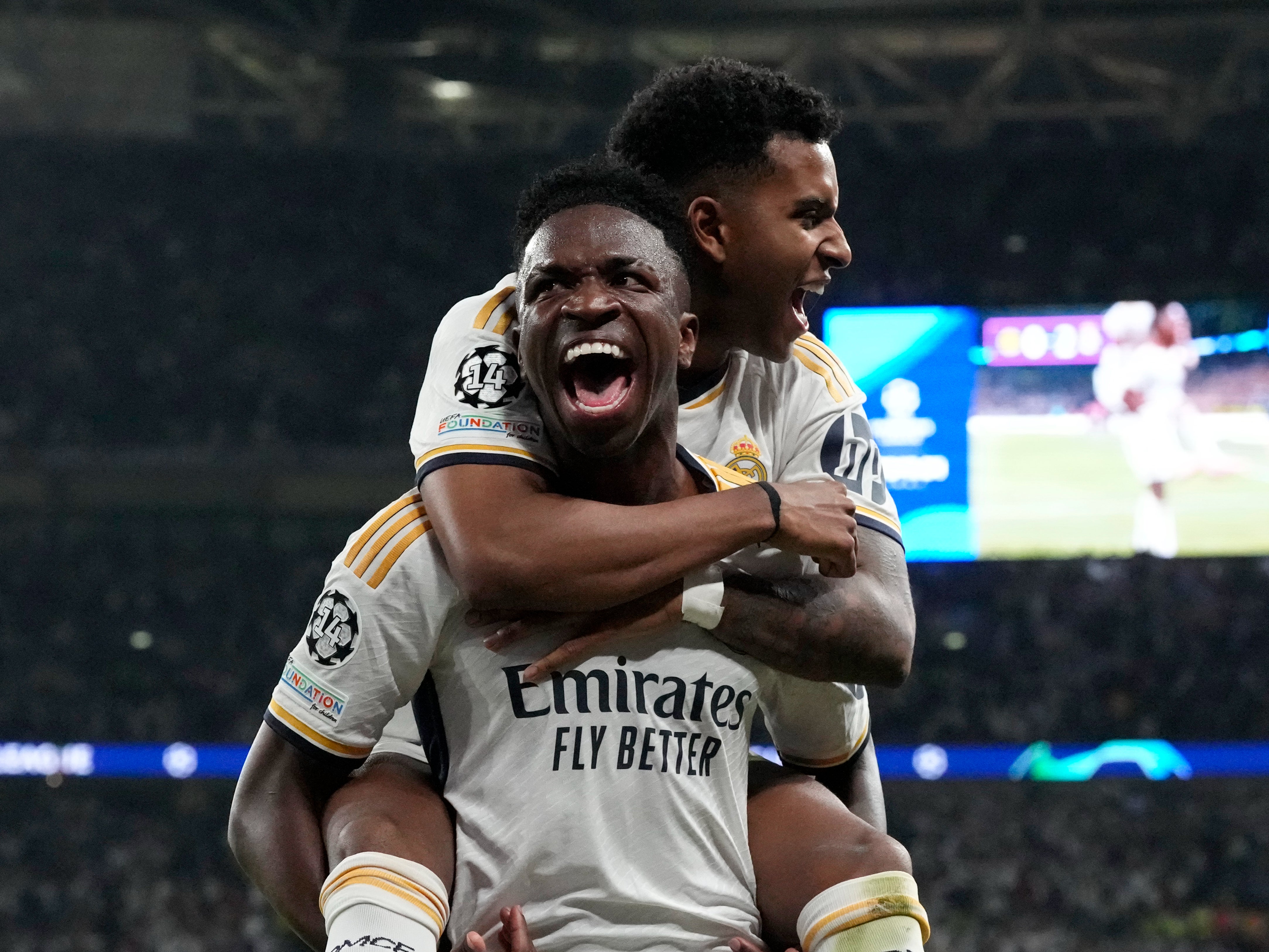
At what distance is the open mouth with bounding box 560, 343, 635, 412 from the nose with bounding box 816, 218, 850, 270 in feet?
2.19

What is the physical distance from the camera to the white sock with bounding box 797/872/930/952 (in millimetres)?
1806

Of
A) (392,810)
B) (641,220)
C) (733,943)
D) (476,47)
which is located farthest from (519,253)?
(476,47)

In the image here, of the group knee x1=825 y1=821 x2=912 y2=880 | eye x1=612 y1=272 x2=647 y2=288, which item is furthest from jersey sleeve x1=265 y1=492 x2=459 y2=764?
knee x1=825 y1=821 x2=912 y2=880

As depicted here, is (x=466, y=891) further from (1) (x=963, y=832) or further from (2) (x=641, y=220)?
(1) (x=963, y=832)

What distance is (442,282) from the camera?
57.4 feet

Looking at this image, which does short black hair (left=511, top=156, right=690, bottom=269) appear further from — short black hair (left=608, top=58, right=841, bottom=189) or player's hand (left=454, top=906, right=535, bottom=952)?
player's hand (left=454, top=906, right=535, bottom=952)

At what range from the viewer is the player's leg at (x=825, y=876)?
1.81 meters

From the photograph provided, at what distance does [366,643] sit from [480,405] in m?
0.38

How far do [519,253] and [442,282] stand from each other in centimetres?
1560

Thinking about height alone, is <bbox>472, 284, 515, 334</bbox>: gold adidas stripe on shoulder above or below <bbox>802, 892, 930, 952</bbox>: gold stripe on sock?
above

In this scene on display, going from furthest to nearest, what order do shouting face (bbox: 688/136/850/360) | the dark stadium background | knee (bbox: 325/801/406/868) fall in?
1. the dark stadium background
2. shouting face (bbox: 688/136/850/360)
3. knee (bbox: 325/801/406/868)

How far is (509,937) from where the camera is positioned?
1.82 m

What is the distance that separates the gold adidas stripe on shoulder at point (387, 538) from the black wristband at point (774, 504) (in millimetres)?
467

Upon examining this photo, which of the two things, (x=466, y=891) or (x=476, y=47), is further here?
(x=476, y=47)
